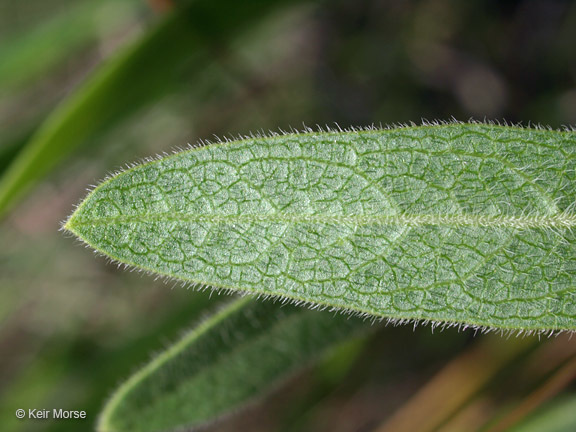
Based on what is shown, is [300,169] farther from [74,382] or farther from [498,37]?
[74,382]

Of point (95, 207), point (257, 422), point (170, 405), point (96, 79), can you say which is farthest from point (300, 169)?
point (257, 422)

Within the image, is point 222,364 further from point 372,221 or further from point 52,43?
point 52,43

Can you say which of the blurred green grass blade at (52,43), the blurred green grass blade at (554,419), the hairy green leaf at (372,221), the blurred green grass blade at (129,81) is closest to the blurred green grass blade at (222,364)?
the hairy green leaf at (372,221)

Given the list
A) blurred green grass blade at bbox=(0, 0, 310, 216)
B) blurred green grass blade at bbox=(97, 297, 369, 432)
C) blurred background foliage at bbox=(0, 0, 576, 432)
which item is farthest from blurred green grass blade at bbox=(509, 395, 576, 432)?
blurred green grass blade at bbox=(0, 0, 310, 216)

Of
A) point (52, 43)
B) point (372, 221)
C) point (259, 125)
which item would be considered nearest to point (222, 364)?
point (372, 221)

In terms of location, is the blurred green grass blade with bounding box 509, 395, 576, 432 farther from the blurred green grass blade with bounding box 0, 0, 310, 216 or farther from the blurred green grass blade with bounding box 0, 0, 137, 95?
the blurred green grass blade with bounding box 0, 0, 137, 95
